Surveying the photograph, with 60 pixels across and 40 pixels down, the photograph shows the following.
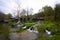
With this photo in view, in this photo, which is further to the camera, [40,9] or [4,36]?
[40,9]

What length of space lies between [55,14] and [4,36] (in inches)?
65.3

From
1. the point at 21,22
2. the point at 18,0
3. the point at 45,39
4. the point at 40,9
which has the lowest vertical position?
the point at 45,39

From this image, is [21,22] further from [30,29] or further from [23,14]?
[30,29]

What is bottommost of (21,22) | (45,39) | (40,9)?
(45,39)

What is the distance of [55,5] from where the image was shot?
407cm

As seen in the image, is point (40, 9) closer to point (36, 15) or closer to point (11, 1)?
point (36, 15)

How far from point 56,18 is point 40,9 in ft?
1.95

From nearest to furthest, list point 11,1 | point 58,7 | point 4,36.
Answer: point 4,36, point 11,1, point 58,7

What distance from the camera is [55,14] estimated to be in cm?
405

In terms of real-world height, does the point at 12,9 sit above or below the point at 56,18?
above

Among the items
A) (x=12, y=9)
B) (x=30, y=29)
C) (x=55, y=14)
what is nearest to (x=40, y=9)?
(x=55, y=14)

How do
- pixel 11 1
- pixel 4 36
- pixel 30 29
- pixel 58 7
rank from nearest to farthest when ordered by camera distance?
pixel 4 36 → pixel 11 1 → pixel 58 7 → pixel 30 29

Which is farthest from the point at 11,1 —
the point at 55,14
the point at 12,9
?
the point at 55,14

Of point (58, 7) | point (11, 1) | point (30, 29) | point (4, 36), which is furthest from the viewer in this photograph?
point (30, 29)
